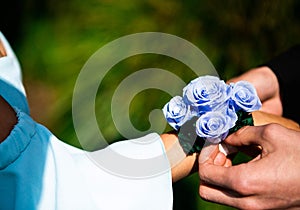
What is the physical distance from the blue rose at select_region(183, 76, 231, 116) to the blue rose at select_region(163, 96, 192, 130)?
0.08 feet

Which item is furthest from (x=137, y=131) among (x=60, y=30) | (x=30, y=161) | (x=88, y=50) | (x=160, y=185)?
(x=30, y=161)

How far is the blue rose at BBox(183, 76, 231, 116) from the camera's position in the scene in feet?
4.31

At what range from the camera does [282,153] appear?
1227mm

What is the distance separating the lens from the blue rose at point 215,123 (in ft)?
4.32

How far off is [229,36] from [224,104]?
A: 1.28 meters

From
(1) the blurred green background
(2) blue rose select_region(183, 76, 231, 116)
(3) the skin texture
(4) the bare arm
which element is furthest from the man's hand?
(1) the blurred green background

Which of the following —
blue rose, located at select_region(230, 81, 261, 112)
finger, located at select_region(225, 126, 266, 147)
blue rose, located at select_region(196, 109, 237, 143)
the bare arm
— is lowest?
finger, located at select_region(225, 126, 266, 147)

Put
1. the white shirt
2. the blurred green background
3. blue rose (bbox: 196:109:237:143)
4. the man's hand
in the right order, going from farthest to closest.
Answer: the blurred green background → blue rose (bbox: 196:109:237:143) → the man's hand → the white shirt

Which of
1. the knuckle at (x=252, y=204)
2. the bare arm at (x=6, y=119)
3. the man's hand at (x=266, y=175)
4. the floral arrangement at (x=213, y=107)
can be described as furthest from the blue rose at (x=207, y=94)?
the bare arm at (x=6, y=119)

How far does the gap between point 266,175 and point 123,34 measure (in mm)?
1403

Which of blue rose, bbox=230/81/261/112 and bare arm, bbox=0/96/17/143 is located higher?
bare arm, bbox=0/96/17/143

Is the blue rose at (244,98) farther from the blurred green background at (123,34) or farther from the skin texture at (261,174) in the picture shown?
the blurred green background at (123,34)

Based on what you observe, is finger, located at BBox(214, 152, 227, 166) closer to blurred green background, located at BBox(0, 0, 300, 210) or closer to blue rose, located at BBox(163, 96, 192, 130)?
blue rose, located at BBox(163, 96, 192, 130)

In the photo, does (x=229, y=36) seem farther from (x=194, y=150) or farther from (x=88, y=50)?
(x=194, y=150)
